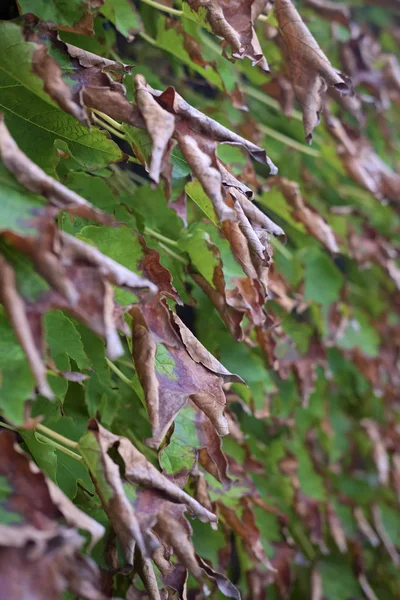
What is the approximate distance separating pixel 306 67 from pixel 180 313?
1.58 feet

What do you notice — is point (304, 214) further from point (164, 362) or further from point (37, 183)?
point (37, 183)

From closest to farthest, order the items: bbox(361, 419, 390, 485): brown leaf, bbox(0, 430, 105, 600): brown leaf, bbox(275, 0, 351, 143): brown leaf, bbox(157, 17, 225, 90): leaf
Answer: bbox(0, 430, 105, 600): brown leaf, bbox(275, 0, 351, 143): brown leaf, bbox(157, 17, 225, 90): leaf, bbox(361, 419, 390, 485): brown leaf

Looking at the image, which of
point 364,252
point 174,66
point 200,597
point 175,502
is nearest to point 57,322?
point 175,502

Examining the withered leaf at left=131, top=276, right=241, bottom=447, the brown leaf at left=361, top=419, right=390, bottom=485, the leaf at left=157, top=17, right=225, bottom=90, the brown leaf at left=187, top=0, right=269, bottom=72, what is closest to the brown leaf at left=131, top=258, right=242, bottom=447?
the withered leaf at left=131, top=276, right=241, bottom=447

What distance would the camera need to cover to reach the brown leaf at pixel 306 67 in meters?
0.75

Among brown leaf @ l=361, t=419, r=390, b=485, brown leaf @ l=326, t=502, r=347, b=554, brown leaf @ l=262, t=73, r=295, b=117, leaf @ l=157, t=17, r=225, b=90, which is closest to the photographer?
leaf @ l=157, t=17, r=225, b=90

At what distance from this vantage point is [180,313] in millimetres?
1089

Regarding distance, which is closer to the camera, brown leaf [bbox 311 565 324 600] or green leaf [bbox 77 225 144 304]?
green leaf [bbox 77 225 144 304]

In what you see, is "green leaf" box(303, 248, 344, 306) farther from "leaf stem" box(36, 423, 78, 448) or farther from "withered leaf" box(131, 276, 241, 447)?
"leaf stem" box(36, 423, 78, 448)

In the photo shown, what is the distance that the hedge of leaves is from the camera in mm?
414

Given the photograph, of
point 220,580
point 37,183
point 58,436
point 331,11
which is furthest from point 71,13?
point 331,11

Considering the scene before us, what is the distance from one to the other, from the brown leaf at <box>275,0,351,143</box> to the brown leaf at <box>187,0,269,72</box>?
0.12 ft

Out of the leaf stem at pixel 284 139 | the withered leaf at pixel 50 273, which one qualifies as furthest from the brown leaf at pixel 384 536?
the withered leaf at pixel 50 273

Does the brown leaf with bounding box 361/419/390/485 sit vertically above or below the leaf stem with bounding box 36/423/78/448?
below
